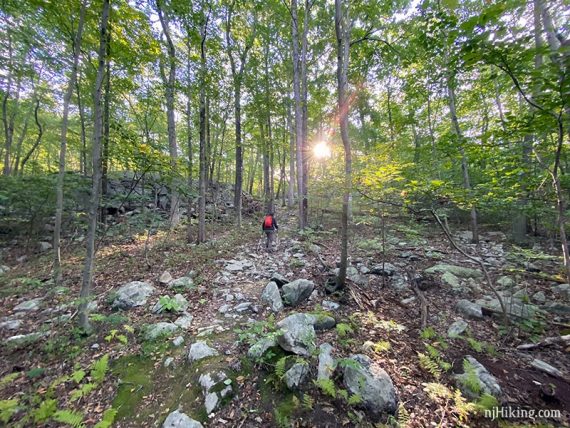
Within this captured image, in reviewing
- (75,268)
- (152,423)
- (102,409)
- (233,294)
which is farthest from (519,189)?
(75,268)

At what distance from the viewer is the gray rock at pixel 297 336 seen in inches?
130

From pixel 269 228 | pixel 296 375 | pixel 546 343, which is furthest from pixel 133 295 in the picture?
pixel 546 343

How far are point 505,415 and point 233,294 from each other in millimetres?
4577

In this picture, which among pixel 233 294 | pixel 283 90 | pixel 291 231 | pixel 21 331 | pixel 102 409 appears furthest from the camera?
pixel 283 90

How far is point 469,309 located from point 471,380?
7.67 ft

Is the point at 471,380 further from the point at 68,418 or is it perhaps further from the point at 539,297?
the point at 68,418

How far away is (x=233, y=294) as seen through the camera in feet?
17.6

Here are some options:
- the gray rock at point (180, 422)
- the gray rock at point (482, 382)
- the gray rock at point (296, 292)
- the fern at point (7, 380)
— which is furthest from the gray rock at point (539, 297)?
the fern at point (7, 380)

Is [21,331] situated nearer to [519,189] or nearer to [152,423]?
[152,423]

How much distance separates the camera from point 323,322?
4.02 meters

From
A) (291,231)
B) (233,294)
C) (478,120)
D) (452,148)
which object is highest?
(478,120)

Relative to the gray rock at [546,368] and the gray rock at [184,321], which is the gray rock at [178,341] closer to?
the gray rock at [184,321]

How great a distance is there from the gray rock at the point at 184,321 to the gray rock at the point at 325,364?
2.49 metres

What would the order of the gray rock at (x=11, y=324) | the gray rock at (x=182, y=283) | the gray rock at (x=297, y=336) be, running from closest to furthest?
the gray rock at (x=297, y=336) → the gray rock at (x=11, y=324) → the gray rock at (x=182, y=283)
